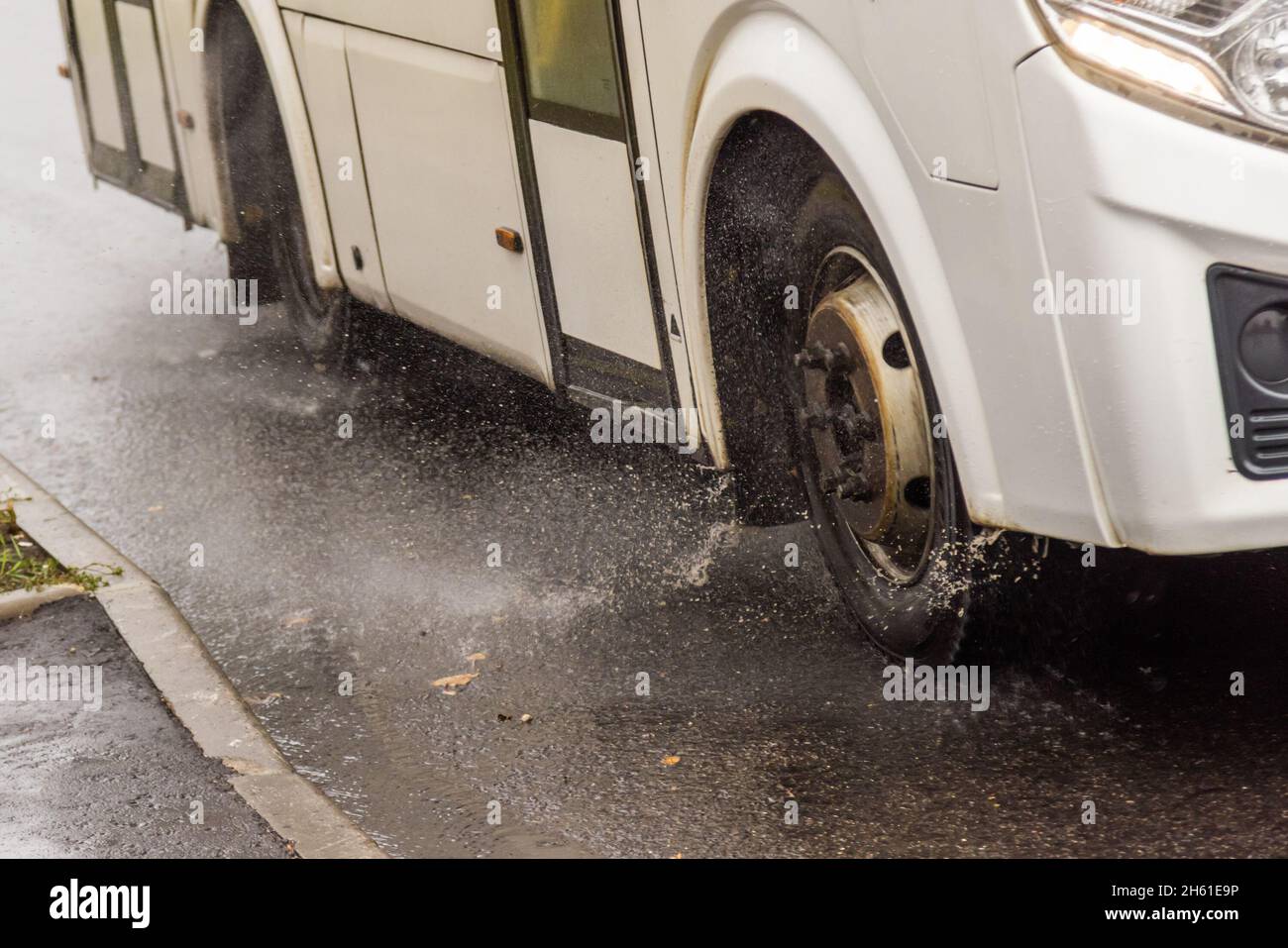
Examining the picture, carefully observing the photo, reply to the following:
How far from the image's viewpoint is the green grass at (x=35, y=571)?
5.20m

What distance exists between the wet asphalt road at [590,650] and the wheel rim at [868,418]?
32 cm

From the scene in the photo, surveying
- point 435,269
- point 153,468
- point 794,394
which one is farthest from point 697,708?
point 153,468

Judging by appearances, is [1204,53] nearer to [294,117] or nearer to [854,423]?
[854,423]

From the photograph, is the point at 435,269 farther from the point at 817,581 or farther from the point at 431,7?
the point at 817,581

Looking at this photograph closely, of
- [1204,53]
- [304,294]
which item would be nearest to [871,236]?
[1204,53]

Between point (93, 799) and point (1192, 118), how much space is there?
2.68 meters

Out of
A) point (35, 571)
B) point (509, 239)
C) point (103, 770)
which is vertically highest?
point (509, 239)

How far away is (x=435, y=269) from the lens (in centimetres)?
572

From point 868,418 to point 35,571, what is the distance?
2.71m

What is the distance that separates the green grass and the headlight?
3393 mm

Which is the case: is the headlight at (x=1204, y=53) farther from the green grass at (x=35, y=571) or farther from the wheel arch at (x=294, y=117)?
the wheel arch at (x=294, y=117)

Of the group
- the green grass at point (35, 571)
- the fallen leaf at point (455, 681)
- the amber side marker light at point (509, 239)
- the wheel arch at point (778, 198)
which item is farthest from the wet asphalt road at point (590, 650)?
the amber side marker light at point (509, 239)

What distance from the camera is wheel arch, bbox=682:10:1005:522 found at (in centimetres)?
338

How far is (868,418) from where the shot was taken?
3.91 m
